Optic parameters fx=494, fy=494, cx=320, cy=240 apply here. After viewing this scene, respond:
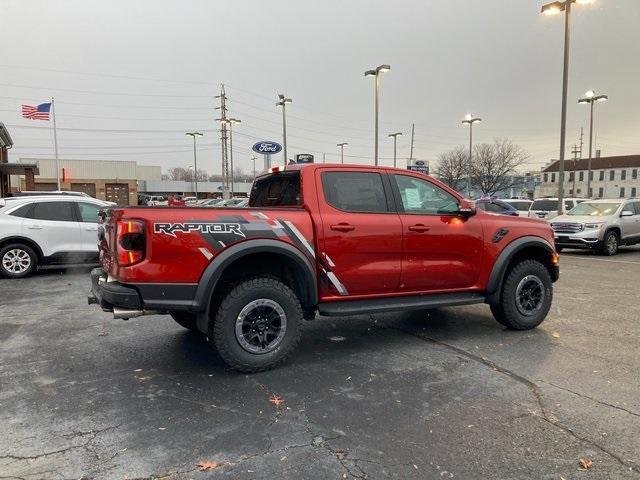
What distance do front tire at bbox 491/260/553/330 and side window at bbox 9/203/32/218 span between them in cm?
901

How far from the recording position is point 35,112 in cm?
3003

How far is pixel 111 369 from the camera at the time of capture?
4.66 metres

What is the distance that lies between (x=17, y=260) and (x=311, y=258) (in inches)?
310

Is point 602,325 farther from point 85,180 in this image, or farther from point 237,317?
point 85,180

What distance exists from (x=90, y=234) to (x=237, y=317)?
7209 millimetres

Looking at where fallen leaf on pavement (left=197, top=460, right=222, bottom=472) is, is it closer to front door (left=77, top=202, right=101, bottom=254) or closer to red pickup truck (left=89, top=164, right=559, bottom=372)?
red pickup truck (left=89, top=164, right=559, bottom=372)

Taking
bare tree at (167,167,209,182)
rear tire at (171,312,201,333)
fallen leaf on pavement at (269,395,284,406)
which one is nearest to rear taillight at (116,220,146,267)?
rear tire at (171,312,201,333)

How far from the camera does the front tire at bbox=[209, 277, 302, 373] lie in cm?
434

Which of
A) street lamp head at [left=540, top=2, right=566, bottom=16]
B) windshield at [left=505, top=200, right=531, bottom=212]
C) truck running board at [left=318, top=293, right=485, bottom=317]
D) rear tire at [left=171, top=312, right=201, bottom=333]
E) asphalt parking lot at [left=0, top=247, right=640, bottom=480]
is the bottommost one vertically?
asphalt parking lot at [left=0, top=247, right=640, bottom=480]

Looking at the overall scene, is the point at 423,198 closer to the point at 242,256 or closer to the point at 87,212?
the point at 242,256

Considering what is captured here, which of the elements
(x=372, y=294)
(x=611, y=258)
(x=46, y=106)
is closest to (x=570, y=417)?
(x=372, y=294)

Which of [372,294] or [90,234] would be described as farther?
[90,234]

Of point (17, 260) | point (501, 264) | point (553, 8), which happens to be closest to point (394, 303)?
point (501, 264)

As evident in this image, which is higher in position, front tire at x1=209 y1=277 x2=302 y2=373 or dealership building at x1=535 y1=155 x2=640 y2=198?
dealership building at x1=535 y1=155 x2=640 y2=198
